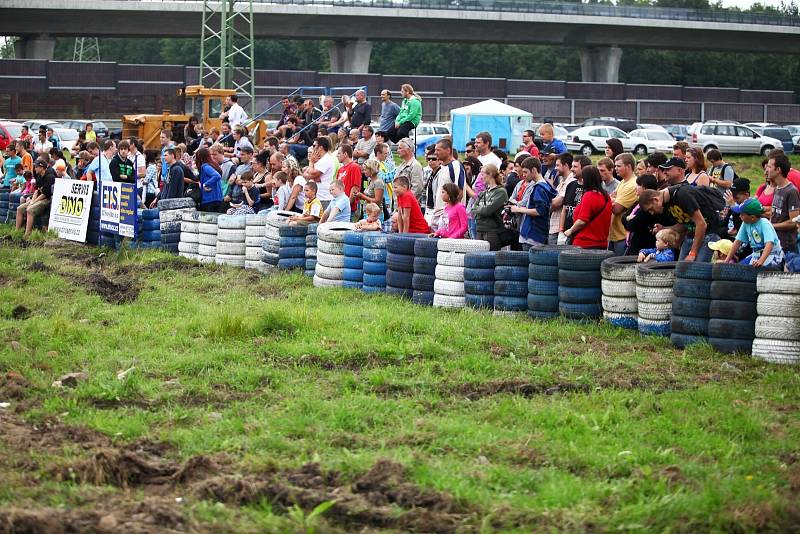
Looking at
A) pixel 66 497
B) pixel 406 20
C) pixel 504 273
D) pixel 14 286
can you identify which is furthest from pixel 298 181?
pixel 406 20

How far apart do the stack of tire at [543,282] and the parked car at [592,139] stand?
3511 centimetres

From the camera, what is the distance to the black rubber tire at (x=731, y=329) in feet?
35.0

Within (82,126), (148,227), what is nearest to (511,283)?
(148,227)

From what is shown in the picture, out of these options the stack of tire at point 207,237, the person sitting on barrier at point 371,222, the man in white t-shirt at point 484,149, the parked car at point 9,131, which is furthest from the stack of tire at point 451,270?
the parked car at point 9,131

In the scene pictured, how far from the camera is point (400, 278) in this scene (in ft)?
47.1

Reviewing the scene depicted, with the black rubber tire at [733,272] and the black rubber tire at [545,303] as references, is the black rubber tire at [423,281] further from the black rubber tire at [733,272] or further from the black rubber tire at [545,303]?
the black rubber tire at [733,272]

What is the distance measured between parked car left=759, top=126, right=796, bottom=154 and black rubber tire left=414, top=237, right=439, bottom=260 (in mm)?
38569

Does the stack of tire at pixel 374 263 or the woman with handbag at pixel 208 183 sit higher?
the woman with handbag at pixel 208 183

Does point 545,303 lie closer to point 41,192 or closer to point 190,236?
point 190,236

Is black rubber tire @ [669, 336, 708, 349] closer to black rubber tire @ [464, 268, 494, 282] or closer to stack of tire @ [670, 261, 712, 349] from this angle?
stack of tire @ [670, 261, 712, 349]

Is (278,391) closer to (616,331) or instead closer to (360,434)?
(360,434)

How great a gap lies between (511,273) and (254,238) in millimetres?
6339

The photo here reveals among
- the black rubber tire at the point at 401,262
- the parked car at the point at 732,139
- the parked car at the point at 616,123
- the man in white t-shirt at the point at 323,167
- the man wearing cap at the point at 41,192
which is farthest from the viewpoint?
the parked car at the point at 616,123

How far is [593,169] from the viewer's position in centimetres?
1322
